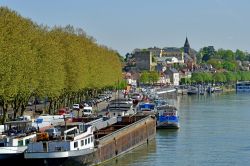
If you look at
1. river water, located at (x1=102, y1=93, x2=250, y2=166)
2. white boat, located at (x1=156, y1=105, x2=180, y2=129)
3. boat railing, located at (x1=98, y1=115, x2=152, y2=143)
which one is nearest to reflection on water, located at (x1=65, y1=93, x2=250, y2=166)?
river water, located at (x1=102, y1=93, x2=250, y2=166)

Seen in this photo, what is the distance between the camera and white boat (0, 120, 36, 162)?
133ft

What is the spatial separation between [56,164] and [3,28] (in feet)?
55.1

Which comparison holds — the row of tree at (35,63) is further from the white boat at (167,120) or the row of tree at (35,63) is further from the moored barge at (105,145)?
the white boat at (167,120)

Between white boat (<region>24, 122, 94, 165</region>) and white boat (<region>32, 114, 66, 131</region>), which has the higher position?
white boat (<region>32, 114, 66, 131</region>)

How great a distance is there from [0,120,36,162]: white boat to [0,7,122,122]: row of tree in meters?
7.08

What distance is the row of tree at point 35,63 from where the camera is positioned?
2058 inches

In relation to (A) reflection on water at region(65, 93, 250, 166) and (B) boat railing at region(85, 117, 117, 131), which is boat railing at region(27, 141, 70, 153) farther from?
(B) boat railing at region(85, 117, 117, 131)

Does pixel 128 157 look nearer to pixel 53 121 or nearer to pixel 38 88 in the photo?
pixel 53 121

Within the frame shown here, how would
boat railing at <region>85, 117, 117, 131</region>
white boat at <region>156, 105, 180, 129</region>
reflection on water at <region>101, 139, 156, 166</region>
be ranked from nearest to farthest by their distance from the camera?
reflection on water at <region>101, 139, 156, 166</region>
boat railing at <region>85, 117, 117, 131</region>
white boat at <region>156, 105, 180, 129</region>

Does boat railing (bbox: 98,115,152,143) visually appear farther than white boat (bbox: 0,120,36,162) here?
Yes

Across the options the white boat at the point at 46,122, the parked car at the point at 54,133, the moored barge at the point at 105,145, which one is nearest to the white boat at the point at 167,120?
the moored barge at the point at 105,145

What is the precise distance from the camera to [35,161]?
40.5 meters

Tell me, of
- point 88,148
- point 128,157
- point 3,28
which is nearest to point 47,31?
point 3,28

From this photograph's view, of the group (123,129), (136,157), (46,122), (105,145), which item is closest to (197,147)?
(123,129)
